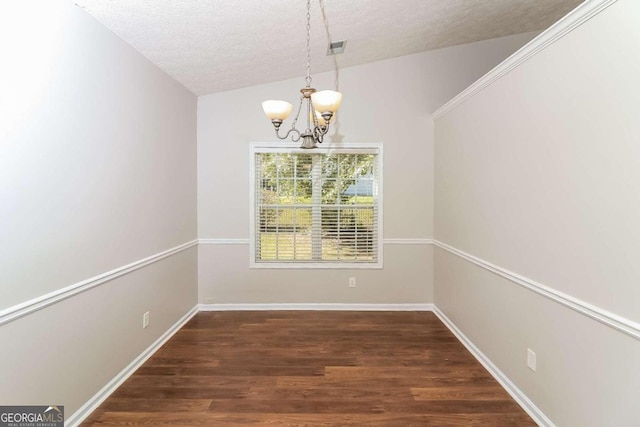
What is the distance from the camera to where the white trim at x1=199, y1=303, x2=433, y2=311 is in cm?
397

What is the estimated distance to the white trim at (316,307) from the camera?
3971 millimetres

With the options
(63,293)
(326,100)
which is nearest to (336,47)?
(326,100)

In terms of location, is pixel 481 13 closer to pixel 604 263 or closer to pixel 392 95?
pixel 392 95

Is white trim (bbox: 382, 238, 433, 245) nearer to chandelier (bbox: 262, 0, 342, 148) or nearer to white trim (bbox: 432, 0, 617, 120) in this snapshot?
white trim (bbox: 432, 0, 617, 120)

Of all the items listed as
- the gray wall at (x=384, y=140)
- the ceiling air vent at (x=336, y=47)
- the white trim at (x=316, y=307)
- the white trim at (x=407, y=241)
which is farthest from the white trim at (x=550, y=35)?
the white trim at (x=316, y=307)

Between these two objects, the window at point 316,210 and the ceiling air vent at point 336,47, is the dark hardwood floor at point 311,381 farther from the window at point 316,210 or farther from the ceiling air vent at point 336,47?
the ceiling air vent at point 336,47

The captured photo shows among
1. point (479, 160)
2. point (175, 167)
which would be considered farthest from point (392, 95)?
point (175, 167)

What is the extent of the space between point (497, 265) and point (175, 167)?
3.18 metres

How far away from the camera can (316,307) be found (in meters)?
3.98

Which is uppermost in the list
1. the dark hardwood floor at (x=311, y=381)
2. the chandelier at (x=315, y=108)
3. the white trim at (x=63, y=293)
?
the chandelier at (x=315, y=108)

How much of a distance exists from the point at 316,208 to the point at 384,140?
121cm

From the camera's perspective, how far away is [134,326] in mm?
2592

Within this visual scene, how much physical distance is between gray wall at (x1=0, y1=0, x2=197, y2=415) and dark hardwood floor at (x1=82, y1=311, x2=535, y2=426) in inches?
14.9

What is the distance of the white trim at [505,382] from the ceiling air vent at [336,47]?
10.4 feet
